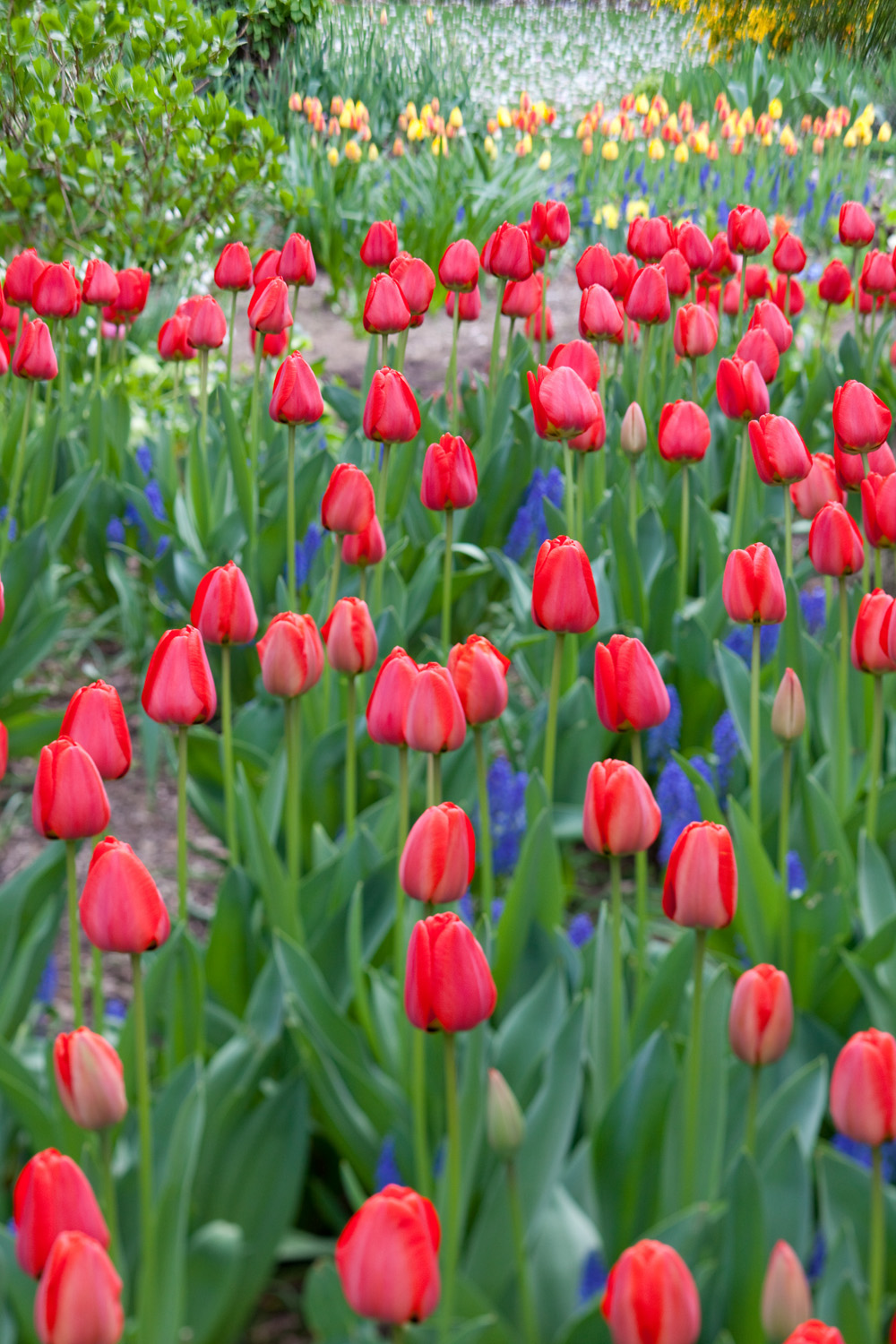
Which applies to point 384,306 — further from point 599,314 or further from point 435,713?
point 435,713

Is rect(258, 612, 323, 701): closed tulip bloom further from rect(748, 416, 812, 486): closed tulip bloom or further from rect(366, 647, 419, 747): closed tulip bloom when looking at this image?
rect(748, 416, 812, 486): closed tulip bloom

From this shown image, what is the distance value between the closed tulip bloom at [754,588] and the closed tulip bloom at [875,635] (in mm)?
110

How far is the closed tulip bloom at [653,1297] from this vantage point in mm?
733

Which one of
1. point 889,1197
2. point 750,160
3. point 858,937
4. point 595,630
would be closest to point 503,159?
point 750,160

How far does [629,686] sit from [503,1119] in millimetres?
446

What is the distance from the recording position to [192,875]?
2156 millimetres

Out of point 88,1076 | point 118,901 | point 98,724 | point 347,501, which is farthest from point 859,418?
point 88,1076

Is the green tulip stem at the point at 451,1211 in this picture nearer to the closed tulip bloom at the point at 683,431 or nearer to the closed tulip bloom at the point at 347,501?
the closed tulip bloom at the point at 347,501

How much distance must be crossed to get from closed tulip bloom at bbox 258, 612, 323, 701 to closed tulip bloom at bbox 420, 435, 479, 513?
0.45 meters

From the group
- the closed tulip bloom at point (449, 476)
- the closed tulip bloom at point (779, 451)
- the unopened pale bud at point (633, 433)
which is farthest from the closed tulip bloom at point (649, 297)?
the closed tulip bloom at point (449, 476)

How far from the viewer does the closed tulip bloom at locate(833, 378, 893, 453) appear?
5.86 feet

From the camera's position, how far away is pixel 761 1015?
Answer: 3.30ft

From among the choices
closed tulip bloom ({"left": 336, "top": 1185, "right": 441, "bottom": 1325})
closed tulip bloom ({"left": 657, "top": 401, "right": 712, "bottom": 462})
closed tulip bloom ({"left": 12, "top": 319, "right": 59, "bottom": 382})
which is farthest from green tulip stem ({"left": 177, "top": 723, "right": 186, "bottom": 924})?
closed tulip bloom ({"left": 12, "top": 319, "right": 59, "bottom": 382})

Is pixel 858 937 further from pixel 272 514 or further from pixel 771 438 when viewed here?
pixel 272 514
